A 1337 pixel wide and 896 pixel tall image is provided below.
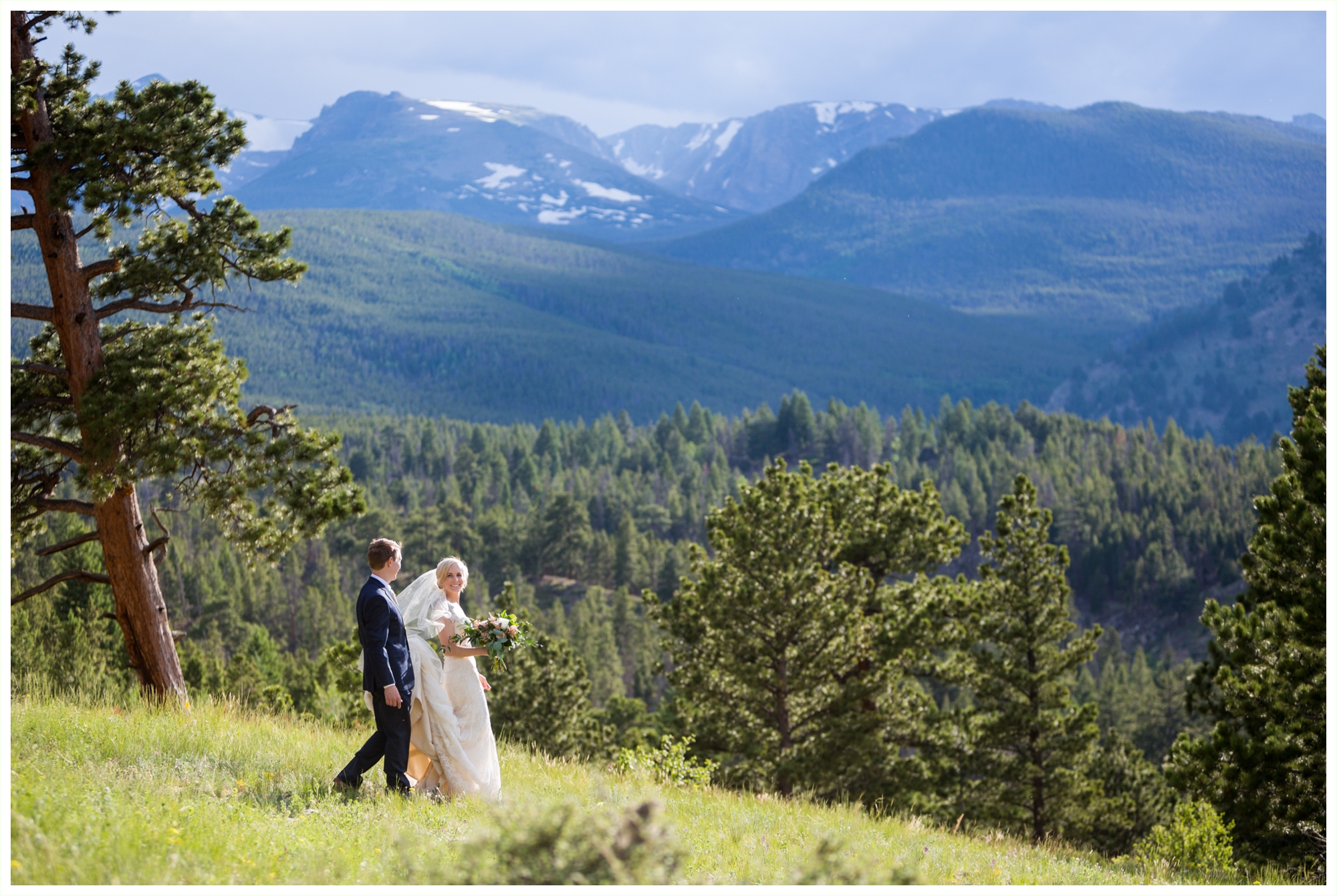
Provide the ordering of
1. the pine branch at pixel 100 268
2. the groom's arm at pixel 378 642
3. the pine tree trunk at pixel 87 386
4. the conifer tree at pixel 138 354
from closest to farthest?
the groom's arm at pixel 378 642 < the conifer tree at pixel 138 354 < the pine tree trunk at pixel 87 386 < the pine branch at pixel 100 268

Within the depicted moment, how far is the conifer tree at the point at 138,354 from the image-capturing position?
1107cm

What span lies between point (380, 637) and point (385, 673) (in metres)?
0.27

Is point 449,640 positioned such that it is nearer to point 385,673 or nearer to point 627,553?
point 385,673

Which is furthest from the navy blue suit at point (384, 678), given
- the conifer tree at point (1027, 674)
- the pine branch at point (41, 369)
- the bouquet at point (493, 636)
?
the conifer tree at point (1027, 674)

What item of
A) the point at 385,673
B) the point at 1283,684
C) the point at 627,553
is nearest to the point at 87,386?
the point at 385,673

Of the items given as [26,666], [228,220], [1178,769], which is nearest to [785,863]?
[228,220]

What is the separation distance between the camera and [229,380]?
12.2m

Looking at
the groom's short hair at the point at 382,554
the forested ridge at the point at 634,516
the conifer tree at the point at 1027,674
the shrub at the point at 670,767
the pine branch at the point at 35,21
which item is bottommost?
the forested ridge at the point at 634,516

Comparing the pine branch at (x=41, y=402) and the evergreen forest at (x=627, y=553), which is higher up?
the pine branch at (x=41, y=402)

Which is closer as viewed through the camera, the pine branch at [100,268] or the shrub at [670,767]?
the pine branch at [100,268]

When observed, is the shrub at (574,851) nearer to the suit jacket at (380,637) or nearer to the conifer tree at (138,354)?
the suit jacket at (380,637)

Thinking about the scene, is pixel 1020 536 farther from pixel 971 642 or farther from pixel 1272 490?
pixel 1272 490

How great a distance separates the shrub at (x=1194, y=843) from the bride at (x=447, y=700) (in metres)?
7.84

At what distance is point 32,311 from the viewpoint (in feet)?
39.9
